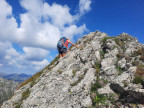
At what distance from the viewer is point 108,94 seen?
10250 millimetres

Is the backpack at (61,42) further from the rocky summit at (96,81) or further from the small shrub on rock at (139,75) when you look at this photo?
the small shrub on rock at (139,75)

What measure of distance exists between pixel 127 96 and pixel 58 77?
26.0 ft

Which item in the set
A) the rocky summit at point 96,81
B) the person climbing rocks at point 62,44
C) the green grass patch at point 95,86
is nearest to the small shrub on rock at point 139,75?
the rocky summit at point 96,81

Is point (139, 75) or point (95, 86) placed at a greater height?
point (139, 75)

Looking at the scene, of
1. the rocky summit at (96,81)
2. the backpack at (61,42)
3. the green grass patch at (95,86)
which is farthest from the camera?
the backpack at (61,42)

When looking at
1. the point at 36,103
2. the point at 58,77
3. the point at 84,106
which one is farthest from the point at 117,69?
the point at 36,103

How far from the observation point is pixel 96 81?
Answer: 1234 centimetres

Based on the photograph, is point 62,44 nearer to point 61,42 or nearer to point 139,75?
point 61,42

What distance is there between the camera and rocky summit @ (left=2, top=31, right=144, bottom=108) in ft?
31.7

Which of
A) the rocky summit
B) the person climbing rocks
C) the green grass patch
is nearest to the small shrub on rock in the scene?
the rocky summit

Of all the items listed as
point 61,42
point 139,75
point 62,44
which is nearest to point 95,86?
point 139,75

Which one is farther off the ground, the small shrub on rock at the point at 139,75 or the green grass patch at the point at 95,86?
the small shrub on rock at the point at 139,75

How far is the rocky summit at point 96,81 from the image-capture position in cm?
967

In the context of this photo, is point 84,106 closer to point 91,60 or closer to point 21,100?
point 91,60
